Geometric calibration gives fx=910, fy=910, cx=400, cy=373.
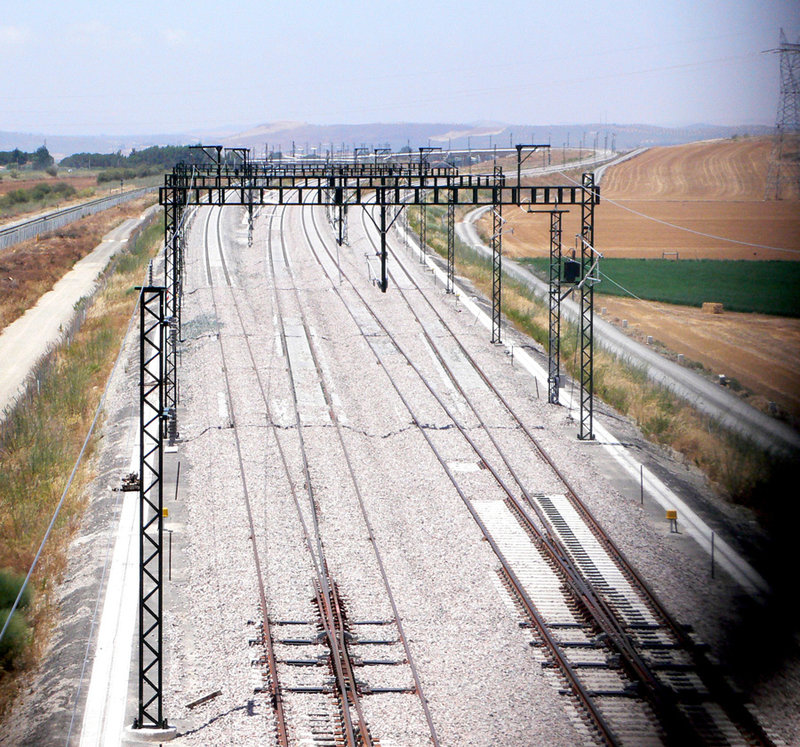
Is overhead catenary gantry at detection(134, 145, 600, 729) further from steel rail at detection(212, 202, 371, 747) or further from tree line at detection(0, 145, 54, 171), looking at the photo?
tree line at detection(0, 145, 54, 171)

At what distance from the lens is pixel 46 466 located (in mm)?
18406

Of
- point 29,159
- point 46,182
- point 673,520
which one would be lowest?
point 673,520

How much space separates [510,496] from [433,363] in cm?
1131

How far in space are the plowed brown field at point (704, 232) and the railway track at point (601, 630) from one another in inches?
153

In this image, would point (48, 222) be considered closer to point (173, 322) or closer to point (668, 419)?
point (668, 419)

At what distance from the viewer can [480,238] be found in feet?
214

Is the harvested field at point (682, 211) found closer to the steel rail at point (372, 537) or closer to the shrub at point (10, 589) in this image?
the steel rail at point (372, 537)

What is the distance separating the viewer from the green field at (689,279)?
135 feet

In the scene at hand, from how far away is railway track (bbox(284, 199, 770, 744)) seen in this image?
10.2 metres

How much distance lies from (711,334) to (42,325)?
2629 cm

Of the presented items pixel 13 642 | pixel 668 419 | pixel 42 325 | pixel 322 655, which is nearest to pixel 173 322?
pixel 13 642

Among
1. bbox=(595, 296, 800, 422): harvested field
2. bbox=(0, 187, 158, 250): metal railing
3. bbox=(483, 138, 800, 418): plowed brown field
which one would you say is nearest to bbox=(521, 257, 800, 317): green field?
bbox=(595, 296, 800, 422): harvested field

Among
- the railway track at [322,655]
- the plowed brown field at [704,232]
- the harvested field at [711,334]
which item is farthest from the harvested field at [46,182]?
the railway track at [322,655]

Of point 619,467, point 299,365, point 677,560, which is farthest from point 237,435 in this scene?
point 677,560
